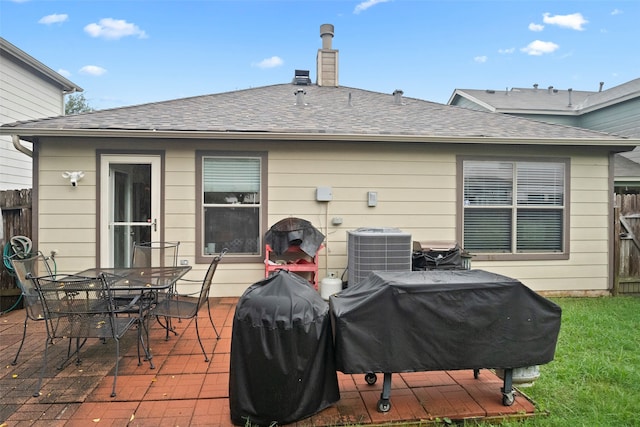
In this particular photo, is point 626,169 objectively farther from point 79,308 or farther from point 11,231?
point 11,231

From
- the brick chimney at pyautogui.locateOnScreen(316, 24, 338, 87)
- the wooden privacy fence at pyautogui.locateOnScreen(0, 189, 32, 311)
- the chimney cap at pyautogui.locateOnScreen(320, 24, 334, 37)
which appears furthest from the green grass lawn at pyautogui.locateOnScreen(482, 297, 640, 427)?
the chimney cap at pyautogui.locateOnScreen(320, 24, 334, 37)

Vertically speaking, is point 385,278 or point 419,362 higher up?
point 385,278

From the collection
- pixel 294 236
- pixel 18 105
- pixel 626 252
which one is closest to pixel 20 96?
pixel 18 105

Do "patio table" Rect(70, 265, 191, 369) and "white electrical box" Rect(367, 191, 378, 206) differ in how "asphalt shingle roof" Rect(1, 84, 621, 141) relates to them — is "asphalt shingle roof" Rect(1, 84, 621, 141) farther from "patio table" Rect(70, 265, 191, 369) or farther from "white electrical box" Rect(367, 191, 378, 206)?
"patio table" Rect(70, 265, 191, 369)

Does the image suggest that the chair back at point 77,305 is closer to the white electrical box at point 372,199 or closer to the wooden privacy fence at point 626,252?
the white electrical box at point 372,199

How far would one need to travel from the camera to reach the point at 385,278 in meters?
2.61

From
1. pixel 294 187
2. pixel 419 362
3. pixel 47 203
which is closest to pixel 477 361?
pixel 419 362

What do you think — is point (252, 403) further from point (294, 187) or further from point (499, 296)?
point (294, 187)

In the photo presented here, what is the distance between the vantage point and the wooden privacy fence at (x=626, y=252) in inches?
241

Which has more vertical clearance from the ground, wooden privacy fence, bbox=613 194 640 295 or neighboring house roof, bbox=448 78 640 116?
neighboring house roof, bbox=448 78 640 116

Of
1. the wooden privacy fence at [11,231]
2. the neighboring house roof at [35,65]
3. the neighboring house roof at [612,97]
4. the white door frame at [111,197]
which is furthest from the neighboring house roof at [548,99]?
the neighboring house roof at [35,65]

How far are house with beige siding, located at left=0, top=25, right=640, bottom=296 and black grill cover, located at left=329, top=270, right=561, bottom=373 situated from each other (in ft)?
11.1

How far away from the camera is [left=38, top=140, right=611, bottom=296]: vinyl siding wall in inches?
213

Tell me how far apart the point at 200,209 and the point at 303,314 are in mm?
3728
